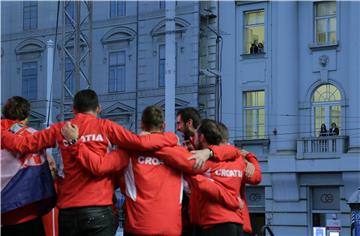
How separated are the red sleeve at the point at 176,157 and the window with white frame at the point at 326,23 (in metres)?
24.3

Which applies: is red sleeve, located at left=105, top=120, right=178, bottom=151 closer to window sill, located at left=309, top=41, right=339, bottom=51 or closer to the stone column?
the stone column

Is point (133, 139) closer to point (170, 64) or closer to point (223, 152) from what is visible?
point (223, 152)

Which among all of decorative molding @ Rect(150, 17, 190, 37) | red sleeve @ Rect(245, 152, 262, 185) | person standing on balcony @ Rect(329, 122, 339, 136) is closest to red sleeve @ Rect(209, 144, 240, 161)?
red sleeve @ Rect(245, 152, 262, 185)

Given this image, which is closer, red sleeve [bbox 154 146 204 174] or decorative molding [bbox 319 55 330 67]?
red sleeve [bbox 154 146 204 174]

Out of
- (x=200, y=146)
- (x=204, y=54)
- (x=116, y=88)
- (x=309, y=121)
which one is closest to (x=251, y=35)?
(x=204, y=54)

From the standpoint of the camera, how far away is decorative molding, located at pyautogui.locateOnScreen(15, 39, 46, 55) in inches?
1370

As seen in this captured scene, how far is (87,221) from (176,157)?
0.82 meters

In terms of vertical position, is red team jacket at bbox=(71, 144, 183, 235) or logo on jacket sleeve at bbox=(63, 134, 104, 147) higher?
logo on jacket sleeve at bbox=(63, 134, 104, 147)

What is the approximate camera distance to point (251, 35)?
30781 millimetres

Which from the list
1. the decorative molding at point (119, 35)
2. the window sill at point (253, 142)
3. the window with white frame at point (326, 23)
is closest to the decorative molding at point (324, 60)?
the window with white frame at point (326, 23)

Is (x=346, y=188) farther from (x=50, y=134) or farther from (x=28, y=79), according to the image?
(x=50, y=134)

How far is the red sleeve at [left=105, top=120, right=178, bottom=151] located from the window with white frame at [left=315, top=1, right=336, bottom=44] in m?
24.4

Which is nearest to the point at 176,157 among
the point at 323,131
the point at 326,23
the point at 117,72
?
the point at 323,131

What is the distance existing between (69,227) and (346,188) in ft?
77.9
